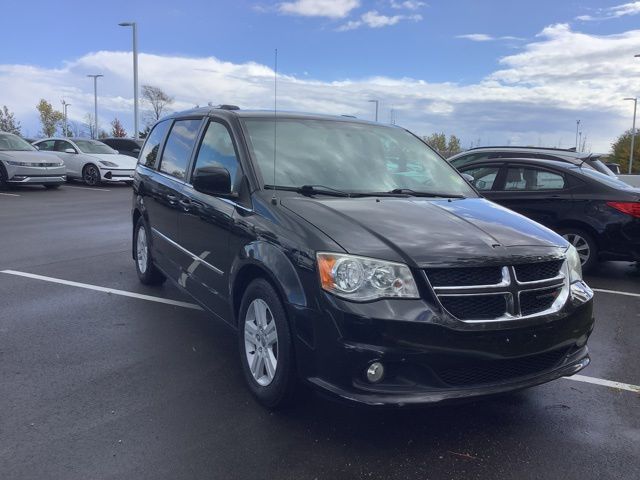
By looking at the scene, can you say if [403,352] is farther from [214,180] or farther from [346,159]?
[346,159]

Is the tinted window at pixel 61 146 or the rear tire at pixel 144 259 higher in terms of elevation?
the tinted window at pixel 61 146

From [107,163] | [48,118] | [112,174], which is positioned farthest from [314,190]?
[48,118]

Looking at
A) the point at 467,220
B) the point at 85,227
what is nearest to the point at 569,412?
the point at 467,220

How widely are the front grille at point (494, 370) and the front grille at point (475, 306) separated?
0.25 meters

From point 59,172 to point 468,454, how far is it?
17233 millimetres

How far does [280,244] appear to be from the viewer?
3.30 m

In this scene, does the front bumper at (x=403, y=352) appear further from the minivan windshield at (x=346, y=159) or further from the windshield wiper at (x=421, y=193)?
the windshield wiper at (x=421, y=193)

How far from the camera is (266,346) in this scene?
3.47 meters

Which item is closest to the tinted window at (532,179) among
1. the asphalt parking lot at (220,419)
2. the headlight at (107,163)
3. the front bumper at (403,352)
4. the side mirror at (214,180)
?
the asphalt parking lot at (220,419)

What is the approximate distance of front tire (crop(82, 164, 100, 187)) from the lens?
762 inches

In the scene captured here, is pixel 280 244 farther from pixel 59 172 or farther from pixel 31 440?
pixel 59 172

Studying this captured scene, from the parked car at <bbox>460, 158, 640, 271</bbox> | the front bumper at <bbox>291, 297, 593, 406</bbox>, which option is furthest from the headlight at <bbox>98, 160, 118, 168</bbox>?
the front bumper at <bbox>291, 297, 593, 406</bbox>

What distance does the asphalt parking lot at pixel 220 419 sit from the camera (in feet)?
9.59

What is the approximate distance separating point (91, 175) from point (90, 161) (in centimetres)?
48
